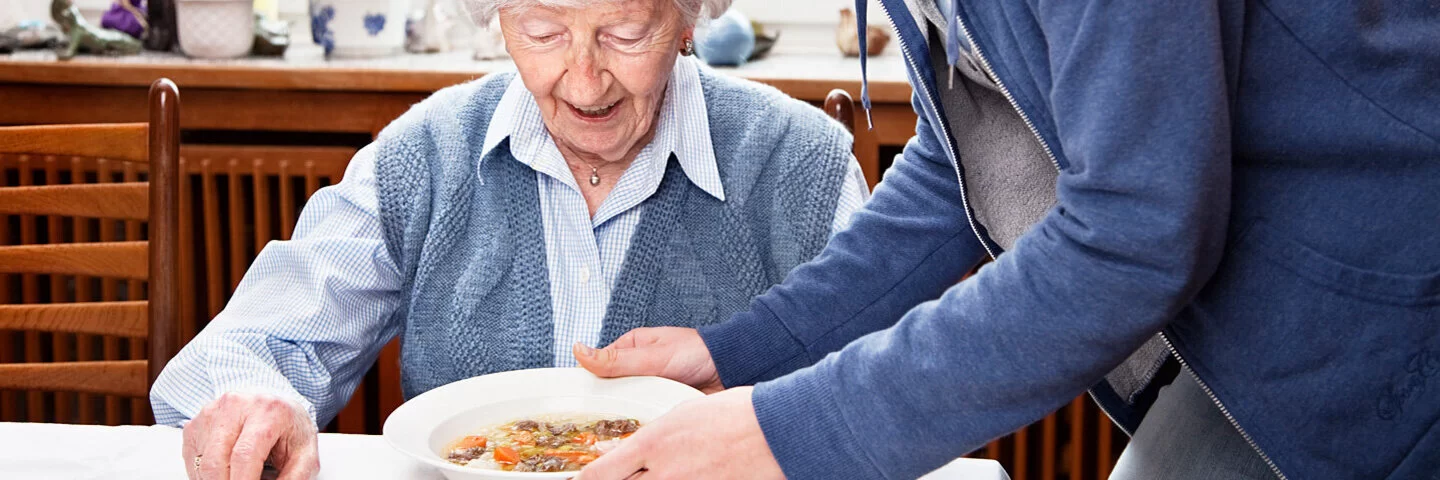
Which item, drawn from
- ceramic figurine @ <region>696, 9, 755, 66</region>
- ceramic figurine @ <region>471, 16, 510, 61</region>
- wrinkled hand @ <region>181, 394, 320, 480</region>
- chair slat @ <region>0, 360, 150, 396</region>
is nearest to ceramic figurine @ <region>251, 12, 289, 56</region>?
ceramic figurine @ <region>471, 16, 510, 61</region>

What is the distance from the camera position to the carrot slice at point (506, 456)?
1.20 meters

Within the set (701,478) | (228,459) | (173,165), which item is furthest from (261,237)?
(701,478)

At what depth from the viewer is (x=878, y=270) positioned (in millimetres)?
1334

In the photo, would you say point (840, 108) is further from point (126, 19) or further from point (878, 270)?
point (126, 19)

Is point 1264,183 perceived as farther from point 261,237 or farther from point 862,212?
point 261,237

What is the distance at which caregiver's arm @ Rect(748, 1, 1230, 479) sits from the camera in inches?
31.1

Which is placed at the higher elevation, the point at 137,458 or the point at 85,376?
the point at 137,458

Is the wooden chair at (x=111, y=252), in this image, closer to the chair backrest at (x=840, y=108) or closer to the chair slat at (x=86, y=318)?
the chair slat at (x=86, y=318)

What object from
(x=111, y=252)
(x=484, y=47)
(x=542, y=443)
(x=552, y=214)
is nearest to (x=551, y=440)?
(x=542, y=443)

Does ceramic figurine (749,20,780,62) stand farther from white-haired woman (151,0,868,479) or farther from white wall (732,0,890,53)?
white-haired woman (151,0,868,479)

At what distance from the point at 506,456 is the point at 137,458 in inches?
15.1

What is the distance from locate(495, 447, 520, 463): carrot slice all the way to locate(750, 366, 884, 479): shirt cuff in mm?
329

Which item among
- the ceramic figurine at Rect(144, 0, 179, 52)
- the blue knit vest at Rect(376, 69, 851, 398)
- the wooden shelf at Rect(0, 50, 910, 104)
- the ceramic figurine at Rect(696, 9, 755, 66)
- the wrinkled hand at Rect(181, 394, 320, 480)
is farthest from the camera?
the ceramic figurine at Rect(144, 0, 179, 52)

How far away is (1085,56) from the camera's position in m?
0.80
